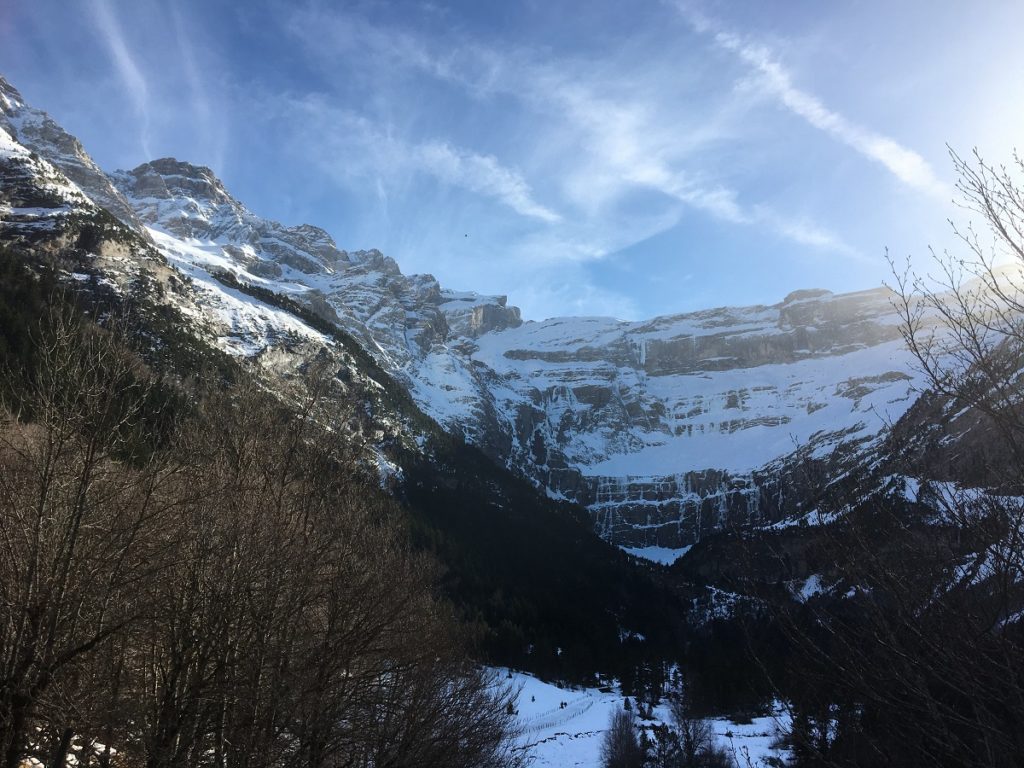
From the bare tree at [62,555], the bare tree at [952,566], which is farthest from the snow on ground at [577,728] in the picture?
the bare tree at [952,566]

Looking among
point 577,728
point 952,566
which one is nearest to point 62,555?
point 952,566

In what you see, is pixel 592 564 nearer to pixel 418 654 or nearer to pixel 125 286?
pixel 125 286

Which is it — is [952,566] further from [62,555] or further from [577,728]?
[577,728]

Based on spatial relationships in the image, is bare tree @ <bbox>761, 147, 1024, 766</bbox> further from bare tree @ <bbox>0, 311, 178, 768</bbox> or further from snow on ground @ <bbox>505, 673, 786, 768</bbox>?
snow on ground @ <bbox>505, 673, 786, 768</bbox>

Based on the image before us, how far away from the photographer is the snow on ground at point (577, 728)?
41.2 meters

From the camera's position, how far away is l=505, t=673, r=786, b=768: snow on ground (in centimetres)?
4125

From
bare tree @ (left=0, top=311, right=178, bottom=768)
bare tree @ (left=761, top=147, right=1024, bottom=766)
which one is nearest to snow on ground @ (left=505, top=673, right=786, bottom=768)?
bare tree @ (left=0, top=311, right=178, bottom=768)

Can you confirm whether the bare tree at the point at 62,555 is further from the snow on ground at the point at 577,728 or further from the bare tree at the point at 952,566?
the snow on ground at the point at 577,728

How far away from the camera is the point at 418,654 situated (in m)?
14.1

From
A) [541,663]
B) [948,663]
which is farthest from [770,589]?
[541,663]

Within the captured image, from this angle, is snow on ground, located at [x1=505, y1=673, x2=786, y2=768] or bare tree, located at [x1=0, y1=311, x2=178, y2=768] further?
snow on ground, located at [x1=505, y1=673, x2=786, y2=768]

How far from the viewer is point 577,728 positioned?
50.1 meters

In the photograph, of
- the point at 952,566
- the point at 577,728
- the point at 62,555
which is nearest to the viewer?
the point at 952,566

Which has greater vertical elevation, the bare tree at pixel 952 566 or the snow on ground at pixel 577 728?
the bare tree at pixel 952 566
